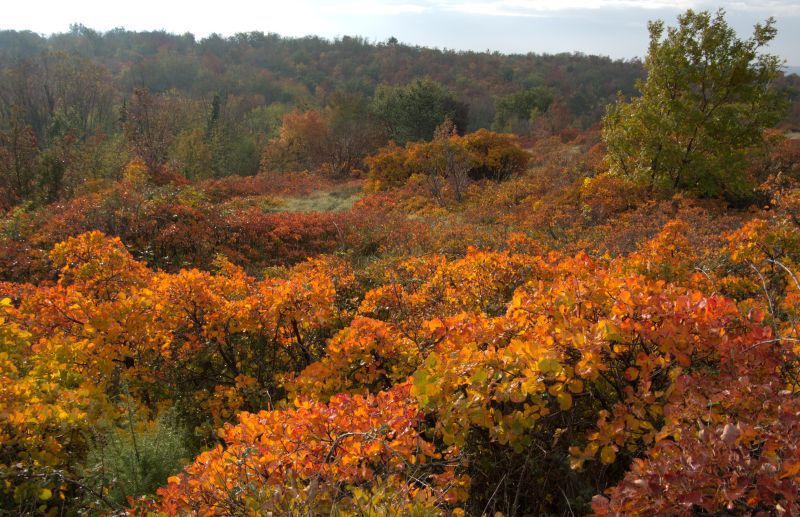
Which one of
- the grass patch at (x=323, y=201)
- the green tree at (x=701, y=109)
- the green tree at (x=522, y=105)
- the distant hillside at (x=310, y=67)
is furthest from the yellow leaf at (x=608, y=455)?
the distant hillside at (x=310, y=67)

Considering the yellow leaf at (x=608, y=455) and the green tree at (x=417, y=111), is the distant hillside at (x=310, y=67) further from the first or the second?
the yellow leaf at (x=608, y=455)

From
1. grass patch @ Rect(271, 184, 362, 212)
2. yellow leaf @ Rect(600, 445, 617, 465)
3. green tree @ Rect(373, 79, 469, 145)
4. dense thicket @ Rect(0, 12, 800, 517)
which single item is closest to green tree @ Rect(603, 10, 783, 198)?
dense thicket @ Rect(0, 12, 800, 517)

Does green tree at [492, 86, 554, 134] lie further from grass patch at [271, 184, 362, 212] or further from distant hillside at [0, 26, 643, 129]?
grass patch at [271, 184, 362, 212]

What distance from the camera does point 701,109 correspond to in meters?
13.7

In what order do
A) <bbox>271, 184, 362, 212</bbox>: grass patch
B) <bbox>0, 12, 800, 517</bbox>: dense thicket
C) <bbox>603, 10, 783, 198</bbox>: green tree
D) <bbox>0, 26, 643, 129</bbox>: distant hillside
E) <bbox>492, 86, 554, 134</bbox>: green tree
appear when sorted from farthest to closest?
<bbox>0, 26, 643, 129</bbox>: distant hillside → <bbox>492, 86, 554, 134</bbox>: green tree → <bbox>271, 184, 362, 212</bbox>: grass patch → <bbox>603, 10, 783, 198</bbox>: green tree → <bbox>0, 12, 800, 517</bbox>: dense thicket

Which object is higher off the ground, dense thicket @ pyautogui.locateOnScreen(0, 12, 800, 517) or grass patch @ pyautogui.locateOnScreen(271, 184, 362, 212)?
dense thicket @ pyautogui.locateOnScreen(0, 12, 800, 517)

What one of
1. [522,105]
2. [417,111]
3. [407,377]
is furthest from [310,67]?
[407,377]

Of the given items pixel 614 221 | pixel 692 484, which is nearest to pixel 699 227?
pixel 614 221

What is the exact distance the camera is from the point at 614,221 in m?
12.5

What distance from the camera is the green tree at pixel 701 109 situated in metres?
13.2

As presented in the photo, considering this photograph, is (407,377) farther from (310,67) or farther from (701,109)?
(310,67)

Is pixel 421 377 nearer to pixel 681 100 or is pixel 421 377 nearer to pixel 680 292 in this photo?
pixel 680 292

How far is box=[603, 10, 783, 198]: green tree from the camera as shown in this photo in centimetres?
1323

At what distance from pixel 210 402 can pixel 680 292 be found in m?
3.59
